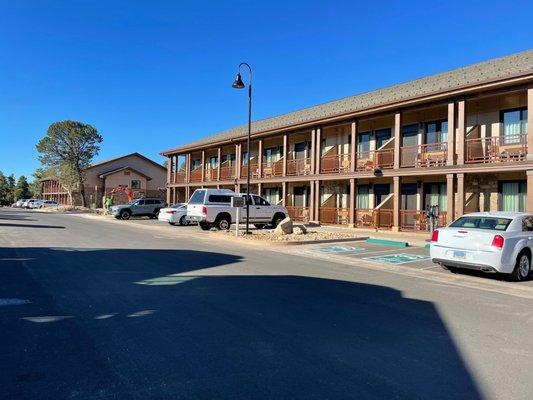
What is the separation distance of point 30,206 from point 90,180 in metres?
9.52

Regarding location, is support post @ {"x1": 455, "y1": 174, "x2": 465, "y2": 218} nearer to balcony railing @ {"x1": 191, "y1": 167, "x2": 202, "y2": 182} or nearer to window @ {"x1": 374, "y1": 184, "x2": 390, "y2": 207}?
window @ {"x1": 374, "y1": 184, "x2": 390, "y2": 207}

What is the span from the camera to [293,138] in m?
32.4

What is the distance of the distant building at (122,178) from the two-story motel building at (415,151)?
39.1 meters

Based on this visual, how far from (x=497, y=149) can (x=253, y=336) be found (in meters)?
17.8

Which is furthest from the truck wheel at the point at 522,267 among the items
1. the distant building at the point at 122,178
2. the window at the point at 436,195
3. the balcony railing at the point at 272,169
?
the distant building at the point at 122,178

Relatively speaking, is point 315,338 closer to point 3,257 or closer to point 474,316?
A: point 474,316

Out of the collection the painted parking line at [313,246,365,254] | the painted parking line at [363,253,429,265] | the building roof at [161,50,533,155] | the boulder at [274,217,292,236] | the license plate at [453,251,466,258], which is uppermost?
the building roof at [161,50,533,155]

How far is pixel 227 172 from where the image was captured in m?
37.2

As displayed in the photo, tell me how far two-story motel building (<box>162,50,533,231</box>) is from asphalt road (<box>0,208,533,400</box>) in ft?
34.7

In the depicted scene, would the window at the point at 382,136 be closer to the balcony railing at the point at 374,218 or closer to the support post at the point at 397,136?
the support post at the point at 397,136

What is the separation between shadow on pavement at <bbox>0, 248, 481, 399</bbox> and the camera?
4199 millimetres

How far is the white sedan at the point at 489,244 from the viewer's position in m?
10.7

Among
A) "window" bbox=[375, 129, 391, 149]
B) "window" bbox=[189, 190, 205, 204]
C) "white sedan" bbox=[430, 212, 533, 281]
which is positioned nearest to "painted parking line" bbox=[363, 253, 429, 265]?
"white sedan" bbox=[430, 212, 533, 281]

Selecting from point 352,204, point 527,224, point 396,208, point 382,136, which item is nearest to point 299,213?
point 352,204
